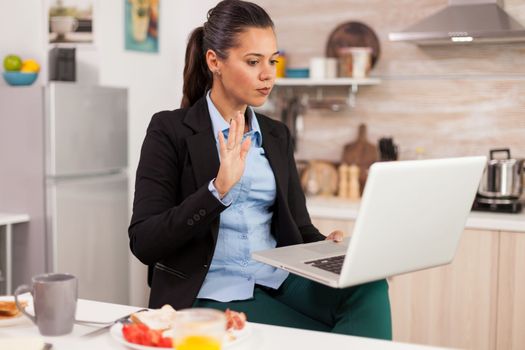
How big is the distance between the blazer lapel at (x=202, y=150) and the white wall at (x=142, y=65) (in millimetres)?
1777

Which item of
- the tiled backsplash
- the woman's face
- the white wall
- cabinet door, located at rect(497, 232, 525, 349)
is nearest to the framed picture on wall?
the white wall

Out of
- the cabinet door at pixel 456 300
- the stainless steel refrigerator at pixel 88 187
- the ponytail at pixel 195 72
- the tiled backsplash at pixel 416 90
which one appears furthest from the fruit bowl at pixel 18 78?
the cabinet door at pixel 456 300

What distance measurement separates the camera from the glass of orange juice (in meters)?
1.06

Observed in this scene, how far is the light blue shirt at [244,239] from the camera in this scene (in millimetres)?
1933

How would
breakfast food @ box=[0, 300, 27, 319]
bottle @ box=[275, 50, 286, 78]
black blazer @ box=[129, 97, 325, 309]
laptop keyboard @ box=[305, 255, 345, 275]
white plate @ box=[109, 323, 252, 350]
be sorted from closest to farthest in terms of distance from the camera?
white plate @ box=[109, 323, 252, 350] → breakfast food @ box=[0, 300, 27, 319] → laptop keyboard @ box=[305, 255, 345, 275] → black blazer @ box=[129, 97, 325, 309] → bottle @ box=[275, 50, 286, 78]

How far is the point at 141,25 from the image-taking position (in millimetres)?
3875

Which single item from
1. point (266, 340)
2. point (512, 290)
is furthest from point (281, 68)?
point (266, 340)

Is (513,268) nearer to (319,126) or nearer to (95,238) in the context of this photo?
→ (319,126)

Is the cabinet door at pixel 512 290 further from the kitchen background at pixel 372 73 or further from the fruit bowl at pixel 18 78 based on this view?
the fruit bowl at pixel 18 78

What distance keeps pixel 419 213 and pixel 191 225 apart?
0.60 m

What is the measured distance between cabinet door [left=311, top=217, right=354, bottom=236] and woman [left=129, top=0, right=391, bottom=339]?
1.26 meters

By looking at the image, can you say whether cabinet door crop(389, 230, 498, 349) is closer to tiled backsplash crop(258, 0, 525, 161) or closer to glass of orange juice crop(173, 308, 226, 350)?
tiled backsplash crop(258, 0, 525, 161)

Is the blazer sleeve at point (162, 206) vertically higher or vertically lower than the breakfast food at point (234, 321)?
higher

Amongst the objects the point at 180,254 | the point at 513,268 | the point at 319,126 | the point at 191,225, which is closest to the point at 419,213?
the point at 191,225
